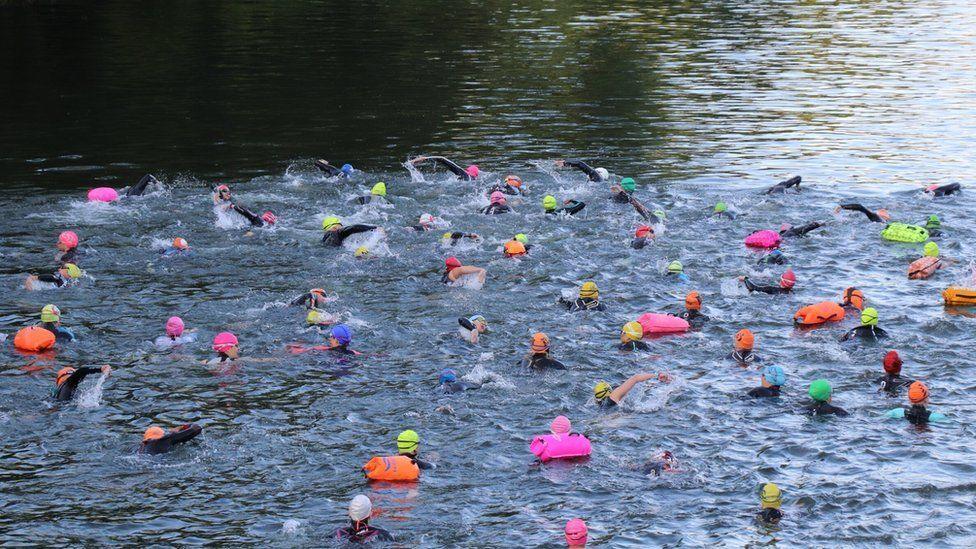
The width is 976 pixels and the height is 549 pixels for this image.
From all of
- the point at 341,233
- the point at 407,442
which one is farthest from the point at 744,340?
the point at 341,233

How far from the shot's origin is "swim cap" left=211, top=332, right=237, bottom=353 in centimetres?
2303

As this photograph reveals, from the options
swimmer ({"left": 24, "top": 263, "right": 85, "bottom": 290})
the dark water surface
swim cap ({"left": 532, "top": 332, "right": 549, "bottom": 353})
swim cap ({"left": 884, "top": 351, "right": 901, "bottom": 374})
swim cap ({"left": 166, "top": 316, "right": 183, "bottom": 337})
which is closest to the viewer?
the dark water surface

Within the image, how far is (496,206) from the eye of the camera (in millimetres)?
33406

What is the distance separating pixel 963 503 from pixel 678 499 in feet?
15.1

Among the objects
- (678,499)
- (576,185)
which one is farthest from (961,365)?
(576,185)

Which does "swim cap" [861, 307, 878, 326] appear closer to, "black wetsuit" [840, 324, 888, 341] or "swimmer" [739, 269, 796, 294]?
"black wetsuit" [840, 324, 888, 341]

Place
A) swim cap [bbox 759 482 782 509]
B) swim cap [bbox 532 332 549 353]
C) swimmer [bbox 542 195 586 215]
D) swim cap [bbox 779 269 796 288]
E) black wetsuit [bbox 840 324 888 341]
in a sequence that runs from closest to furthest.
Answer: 1. swim cap [bbox 759 482 782 509]
2. swim cap [bbox 532 332 549 353]
3. black wetsuit [bbox 840 324 888 341]
4. swim cap [bbox 779 269 796 288]
5. swimmer [bbox 542 195 586 215]

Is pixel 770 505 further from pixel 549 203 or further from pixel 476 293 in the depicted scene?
pixel 549 203

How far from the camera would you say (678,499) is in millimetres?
17875

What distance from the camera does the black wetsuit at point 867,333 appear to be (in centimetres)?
2380

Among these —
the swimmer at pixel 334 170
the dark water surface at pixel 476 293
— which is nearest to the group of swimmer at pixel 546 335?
the dark water surface at pixel 476 293

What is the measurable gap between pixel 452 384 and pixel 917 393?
867 cm

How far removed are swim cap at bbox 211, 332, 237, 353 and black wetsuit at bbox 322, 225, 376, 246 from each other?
7256mm

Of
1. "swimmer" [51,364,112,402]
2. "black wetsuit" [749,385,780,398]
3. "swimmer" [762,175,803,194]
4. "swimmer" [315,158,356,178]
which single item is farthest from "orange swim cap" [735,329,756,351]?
"swimmer" [315,158,356,178]
